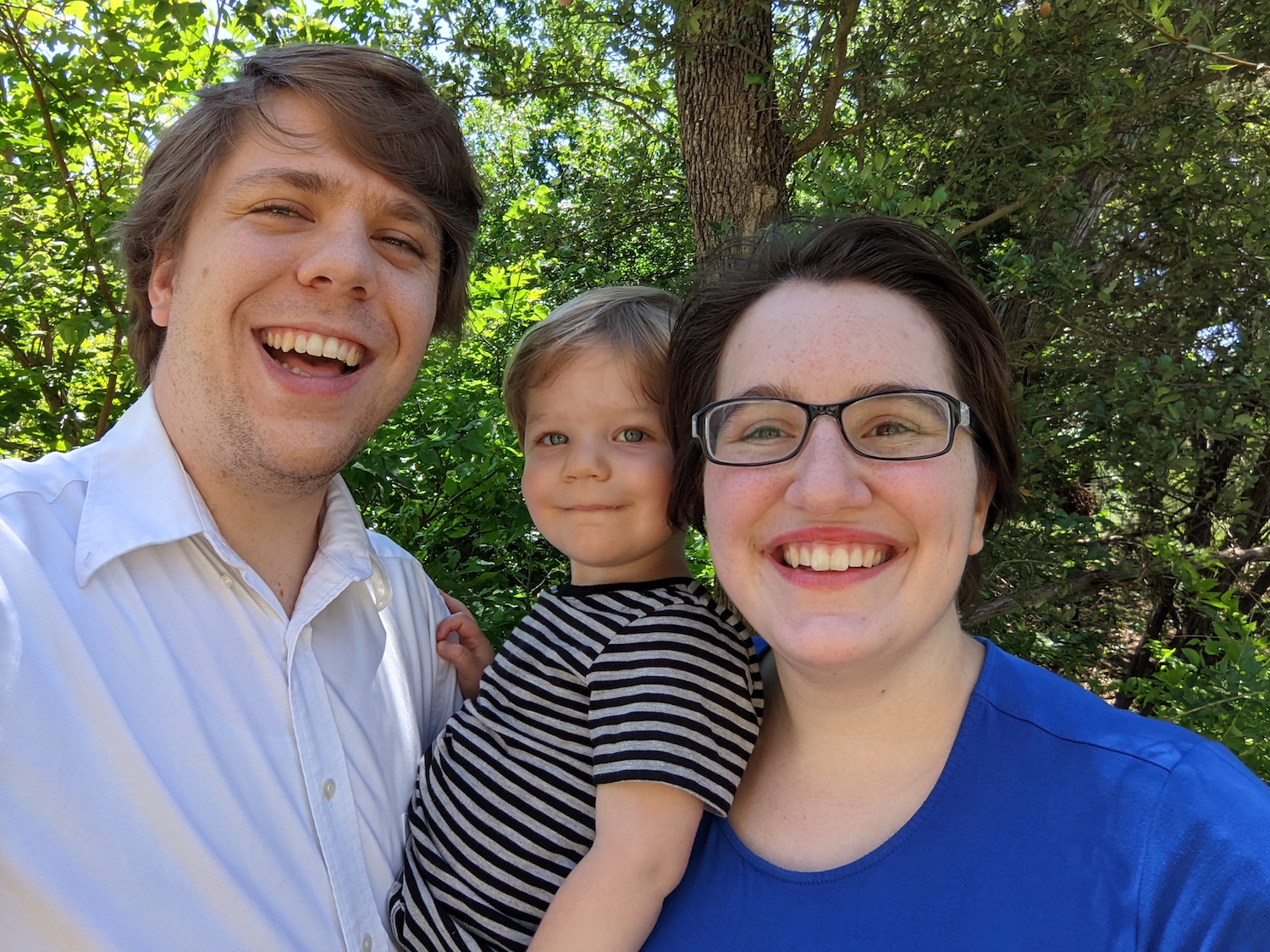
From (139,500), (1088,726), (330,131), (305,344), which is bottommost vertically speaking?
(1088,726)

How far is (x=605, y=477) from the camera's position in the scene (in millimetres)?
2107

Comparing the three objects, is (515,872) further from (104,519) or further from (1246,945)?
(1246,945)

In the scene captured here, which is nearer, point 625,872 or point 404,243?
point 625,872

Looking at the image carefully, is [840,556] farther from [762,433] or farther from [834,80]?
[834,80]

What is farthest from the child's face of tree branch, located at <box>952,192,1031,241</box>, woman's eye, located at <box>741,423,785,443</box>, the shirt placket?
tree branch, located at <box>952,192,1031,241</box>

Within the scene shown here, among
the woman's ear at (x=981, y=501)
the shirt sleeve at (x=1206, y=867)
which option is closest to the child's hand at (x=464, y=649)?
the woman's ear at (x=981, y=501)

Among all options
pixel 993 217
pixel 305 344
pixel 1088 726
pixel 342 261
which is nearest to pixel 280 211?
pixel 342 261

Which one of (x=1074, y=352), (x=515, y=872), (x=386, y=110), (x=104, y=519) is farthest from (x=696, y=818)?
(x=1074, y=352)

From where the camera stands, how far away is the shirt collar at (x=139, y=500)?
1.75 m

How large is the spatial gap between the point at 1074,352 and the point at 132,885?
13.5 ft

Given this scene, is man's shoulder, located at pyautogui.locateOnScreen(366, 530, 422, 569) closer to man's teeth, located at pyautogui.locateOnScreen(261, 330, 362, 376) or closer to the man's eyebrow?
man's teeth, located at pyautogui.locateOnScreen(261, 330, 362, 376)

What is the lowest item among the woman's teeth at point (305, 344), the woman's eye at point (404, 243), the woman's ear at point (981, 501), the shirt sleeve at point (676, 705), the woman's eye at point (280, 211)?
the shirt sleeve at point (676, 705)

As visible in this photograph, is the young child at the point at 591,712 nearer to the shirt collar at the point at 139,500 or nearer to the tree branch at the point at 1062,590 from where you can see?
the shirt collar at the point at 139,500

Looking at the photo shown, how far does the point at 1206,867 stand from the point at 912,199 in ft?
7.27
